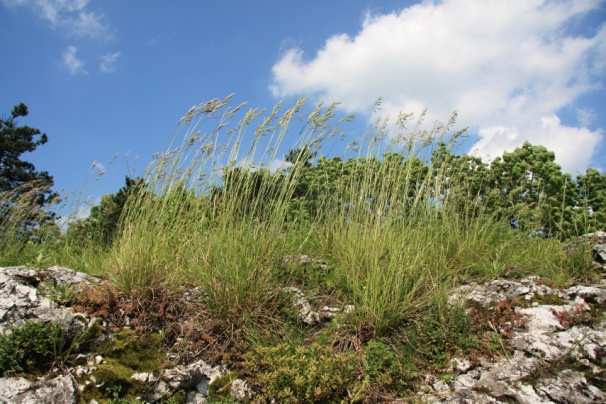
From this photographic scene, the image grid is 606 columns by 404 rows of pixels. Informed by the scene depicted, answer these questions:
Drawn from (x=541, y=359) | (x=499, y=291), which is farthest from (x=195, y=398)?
(x=499, y=291)

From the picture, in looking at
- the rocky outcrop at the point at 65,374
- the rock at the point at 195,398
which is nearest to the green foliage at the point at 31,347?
the rocky outcrop at the point at 65,374

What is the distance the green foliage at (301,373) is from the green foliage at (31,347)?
4.98 ft

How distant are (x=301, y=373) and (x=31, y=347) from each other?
2.09 m

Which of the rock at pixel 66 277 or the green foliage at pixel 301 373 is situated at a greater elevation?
the rock at pixel 66 277

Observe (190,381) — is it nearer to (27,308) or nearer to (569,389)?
(27,308)

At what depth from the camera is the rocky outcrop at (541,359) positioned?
142 inches

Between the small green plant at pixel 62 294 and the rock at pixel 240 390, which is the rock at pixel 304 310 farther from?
the small green plant at pixel 62 294

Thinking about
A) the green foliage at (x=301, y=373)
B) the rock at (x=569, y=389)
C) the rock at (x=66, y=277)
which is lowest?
the green foliage at (x=301, y=373)

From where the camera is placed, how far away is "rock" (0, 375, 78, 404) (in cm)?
328

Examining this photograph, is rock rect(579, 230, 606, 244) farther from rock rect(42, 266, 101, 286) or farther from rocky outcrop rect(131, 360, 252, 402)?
rock rect(42, 266, 101, 286)

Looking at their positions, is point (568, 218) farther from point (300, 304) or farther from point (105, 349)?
point (105, 349)

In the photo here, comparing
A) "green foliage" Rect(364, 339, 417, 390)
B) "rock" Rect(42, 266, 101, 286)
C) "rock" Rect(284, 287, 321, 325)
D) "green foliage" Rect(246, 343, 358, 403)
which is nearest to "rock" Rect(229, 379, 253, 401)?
"green foliage" Rect(246, 343, 358, 403)

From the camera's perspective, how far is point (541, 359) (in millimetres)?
3938

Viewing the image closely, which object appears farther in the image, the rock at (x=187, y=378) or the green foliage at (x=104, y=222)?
the green foliage at (x=104, y=222)
